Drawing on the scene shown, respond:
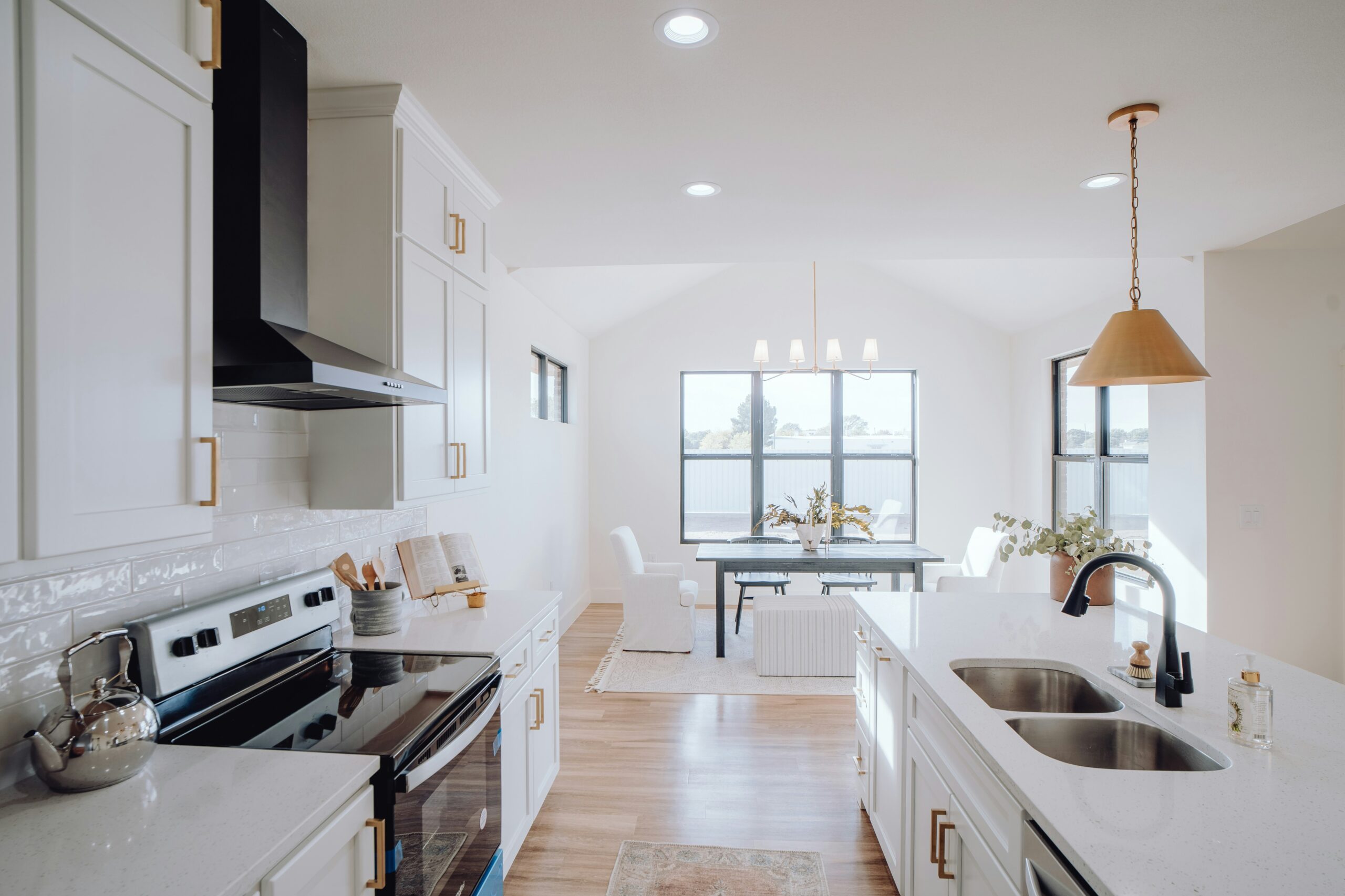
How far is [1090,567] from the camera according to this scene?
5.28ft

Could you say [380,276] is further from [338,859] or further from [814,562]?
[814,562]

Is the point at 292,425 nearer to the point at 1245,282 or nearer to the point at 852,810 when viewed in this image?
the point at 852,810

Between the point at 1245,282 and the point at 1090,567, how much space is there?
2876 mm

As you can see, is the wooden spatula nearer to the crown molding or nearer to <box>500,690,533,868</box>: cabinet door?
<box>500,690,533,868</box>: cabinet door

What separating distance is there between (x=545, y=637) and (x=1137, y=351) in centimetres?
215

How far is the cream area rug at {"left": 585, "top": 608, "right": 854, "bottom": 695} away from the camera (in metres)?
4.05

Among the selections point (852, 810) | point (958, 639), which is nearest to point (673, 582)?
point (852, 810)

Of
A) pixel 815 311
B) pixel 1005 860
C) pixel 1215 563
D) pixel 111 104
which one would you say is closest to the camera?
pixel 111 104

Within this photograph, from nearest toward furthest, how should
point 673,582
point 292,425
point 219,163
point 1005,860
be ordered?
1. point 1005,860
2. point 219,163
3. point 292,425
4. point 673,582

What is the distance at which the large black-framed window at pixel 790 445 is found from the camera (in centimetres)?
639

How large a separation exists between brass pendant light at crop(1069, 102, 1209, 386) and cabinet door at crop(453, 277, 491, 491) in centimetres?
194

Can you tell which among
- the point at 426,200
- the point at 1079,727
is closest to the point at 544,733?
the point at 1079,727

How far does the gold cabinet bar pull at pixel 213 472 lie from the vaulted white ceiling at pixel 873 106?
1019 mm

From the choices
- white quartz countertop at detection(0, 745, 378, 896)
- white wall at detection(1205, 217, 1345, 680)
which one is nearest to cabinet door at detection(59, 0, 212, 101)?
white quartz countertop at detection(0, 745, 378, 896)
